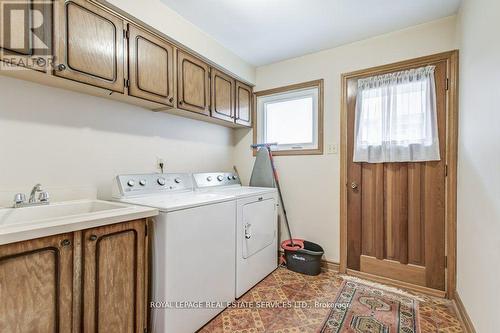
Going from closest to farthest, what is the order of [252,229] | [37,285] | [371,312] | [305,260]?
[37,285]
[371,312]
[252,229]
[305,260]

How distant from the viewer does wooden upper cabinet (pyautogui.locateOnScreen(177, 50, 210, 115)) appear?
2096 mm

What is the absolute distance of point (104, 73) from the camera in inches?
61.4

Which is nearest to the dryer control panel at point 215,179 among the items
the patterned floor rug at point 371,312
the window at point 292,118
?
the window at point 292,118

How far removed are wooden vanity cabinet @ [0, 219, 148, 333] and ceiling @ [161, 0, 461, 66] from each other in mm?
1744

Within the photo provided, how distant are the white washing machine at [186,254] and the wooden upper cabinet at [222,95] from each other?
95 centimetres

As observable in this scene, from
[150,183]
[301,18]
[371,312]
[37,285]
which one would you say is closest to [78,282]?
[37,285]

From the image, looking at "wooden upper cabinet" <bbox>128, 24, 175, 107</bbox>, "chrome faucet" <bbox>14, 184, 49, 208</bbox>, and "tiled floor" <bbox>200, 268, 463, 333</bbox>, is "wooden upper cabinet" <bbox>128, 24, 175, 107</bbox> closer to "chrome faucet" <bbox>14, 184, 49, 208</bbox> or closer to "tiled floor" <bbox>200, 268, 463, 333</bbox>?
"chrome faucet" <bbox>14, 184, 49, 208</bbox>

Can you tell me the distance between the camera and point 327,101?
102 inches

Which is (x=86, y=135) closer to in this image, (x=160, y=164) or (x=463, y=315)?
(x=160, y=164)

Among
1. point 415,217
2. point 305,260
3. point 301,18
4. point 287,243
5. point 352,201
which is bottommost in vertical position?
point 305,260

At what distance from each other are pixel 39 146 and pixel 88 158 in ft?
0.94

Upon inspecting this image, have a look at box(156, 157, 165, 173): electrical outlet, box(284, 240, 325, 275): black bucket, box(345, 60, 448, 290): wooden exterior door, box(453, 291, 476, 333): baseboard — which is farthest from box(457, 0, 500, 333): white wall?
box(156, 157, 165, 173): electrical outlet

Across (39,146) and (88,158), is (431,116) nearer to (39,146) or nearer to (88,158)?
(88,158)

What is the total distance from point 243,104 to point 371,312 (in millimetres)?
2376
